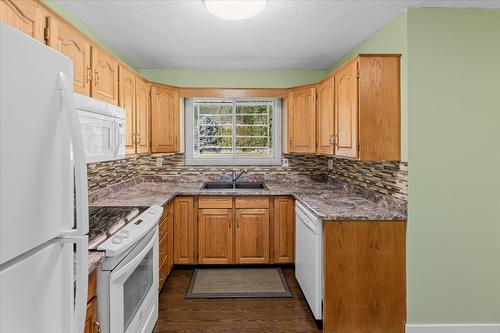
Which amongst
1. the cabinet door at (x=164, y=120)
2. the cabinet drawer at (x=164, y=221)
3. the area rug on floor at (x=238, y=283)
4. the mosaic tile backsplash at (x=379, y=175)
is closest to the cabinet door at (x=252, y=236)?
the area rug on floor at (x=238, y=283)

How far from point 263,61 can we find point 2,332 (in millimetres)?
Answer: 3448

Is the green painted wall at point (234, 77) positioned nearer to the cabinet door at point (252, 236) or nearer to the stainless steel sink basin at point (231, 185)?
the stainless steel sink basin at point (231, 185)

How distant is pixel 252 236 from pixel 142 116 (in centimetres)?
169

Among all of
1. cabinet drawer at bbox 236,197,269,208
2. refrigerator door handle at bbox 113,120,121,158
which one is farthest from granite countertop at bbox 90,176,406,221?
refrigerator door handle at bbox 113,120,121,158

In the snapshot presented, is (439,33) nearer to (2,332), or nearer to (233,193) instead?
(233,193)

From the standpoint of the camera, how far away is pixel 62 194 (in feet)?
2.86

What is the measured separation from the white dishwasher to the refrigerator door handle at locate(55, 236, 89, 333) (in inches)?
67.5

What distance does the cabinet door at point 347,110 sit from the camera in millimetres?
2436

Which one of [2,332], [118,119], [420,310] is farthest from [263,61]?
[2,332]

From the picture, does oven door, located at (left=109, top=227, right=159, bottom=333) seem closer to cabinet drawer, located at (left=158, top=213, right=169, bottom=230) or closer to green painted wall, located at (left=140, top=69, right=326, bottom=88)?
cabinet drawer, located at (left=158, top=213, right=169, bottom=230)

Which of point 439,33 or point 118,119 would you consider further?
point 439,33

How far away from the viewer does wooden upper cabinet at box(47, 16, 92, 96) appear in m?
1.67

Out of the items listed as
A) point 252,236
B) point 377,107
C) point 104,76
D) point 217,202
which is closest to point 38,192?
point 104,76

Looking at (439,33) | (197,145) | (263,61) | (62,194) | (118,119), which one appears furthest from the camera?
(197,145)
